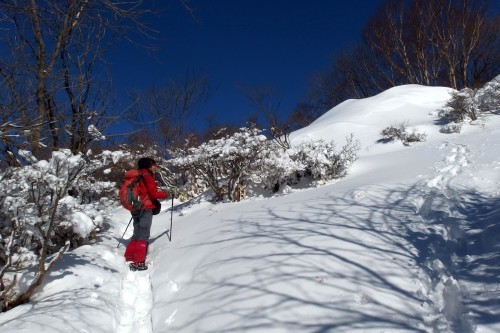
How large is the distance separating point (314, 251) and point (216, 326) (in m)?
1.18

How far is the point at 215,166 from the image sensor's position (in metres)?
8.21

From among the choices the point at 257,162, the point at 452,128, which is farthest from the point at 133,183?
the point at 452,128

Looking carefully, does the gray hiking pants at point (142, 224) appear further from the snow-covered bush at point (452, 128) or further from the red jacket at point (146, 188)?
the snow-covered bush at point (452, 128)

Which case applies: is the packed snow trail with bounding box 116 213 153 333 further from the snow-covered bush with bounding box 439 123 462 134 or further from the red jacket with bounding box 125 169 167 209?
the snow-covered bush with bounding box 439 123 462 134

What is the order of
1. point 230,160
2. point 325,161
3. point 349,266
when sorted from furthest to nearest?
point 325,161 → point 230,160 → point 349,266

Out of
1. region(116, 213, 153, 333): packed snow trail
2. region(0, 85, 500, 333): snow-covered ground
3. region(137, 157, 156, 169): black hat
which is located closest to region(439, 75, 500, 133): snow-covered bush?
region(0, 85, 500, 333): snow-covered ground

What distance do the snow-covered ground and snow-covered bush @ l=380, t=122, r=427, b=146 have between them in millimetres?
4694

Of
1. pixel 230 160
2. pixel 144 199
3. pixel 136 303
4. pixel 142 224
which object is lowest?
pixel 136 303

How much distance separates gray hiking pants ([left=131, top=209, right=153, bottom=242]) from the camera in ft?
16.2

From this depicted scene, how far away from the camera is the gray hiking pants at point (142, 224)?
16.2 ft

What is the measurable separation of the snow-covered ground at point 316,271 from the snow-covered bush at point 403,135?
4.69m

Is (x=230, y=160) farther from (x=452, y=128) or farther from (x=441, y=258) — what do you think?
(x=452, y=128)

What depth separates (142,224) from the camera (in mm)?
4965

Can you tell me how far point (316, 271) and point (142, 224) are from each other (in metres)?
3.05
